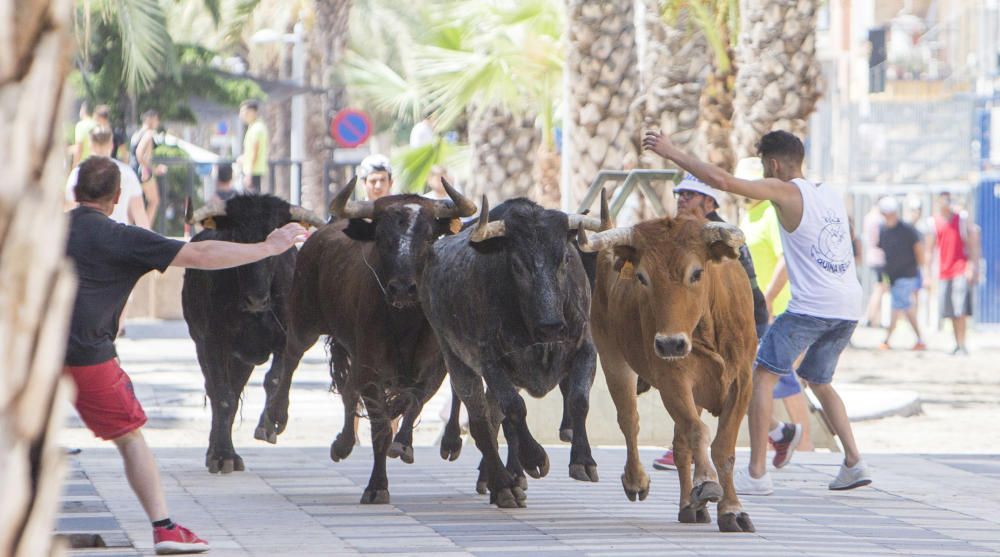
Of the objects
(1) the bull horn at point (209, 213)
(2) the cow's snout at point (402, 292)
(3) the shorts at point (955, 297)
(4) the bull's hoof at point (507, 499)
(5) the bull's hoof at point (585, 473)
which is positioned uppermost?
(1) the bull horn at point (209, 213)

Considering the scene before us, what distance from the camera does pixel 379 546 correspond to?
763 cm

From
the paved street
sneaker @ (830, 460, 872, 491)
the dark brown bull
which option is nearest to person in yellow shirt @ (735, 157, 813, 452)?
the paved street

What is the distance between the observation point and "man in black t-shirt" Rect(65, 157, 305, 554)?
7.00 metres

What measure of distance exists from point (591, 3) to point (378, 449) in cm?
1200

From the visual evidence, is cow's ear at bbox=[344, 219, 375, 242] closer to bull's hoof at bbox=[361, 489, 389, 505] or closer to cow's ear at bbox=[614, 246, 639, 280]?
bull's hoof at bbox=[361, 489, 389, 505]

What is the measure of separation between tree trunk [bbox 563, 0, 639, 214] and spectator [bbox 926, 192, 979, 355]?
517cm

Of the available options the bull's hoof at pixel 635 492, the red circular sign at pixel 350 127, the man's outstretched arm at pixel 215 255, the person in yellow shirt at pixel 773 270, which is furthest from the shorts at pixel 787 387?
the red circular sign at pixel 350 127

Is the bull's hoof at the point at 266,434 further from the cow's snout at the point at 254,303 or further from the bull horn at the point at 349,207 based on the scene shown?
the bull horn at the point at 349,207

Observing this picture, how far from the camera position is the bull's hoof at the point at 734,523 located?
809 centimetres

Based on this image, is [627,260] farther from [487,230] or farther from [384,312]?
[384,312]

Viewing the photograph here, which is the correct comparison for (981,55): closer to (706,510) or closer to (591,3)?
(591,3)

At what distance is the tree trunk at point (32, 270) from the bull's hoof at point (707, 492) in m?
5.79

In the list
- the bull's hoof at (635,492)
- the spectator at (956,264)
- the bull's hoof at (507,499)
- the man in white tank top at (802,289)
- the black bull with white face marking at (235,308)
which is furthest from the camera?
the spectator at (956,264)

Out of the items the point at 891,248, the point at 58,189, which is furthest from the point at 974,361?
the point at 58,189
